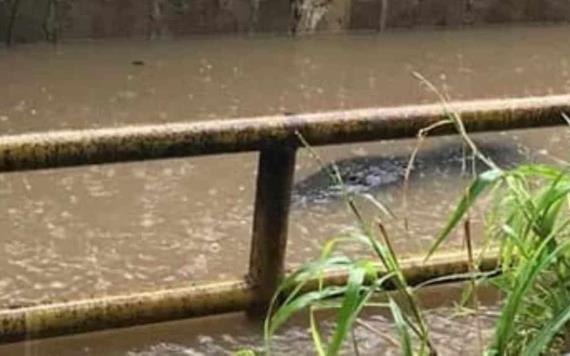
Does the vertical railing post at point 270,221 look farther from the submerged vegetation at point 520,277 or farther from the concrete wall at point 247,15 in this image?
the concrete wall at point 247,15

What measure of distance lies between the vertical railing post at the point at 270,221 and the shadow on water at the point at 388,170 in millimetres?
1031

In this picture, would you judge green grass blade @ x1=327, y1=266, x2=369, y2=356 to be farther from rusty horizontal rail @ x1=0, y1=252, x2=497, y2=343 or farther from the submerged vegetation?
rusty horizontal rail @ x1=0, y1=252, x2=497, y2=343

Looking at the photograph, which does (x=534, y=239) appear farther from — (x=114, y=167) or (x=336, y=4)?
(x=336, y=4)

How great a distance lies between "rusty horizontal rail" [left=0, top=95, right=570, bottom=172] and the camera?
244 centimetres

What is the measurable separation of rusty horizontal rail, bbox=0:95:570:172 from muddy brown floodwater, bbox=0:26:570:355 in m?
0.49

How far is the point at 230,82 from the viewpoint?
18.6 feet

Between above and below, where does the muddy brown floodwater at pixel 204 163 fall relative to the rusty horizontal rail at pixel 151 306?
below

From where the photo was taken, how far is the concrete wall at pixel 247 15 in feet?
20.2

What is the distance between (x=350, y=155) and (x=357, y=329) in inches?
64.6

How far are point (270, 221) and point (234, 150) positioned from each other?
271mm

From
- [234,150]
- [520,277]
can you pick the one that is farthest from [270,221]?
[520,277]

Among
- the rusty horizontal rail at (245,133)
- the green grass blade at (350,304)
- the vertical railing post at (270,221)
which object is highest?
the green grass blade at (350,304)

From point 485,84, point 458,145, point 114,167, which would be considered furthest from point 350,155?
point 485,84

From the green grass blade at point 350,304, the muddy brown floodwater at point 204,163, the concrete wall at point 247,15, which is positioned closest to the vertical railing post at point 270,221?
the muddy brown floodwater at point 204,163
